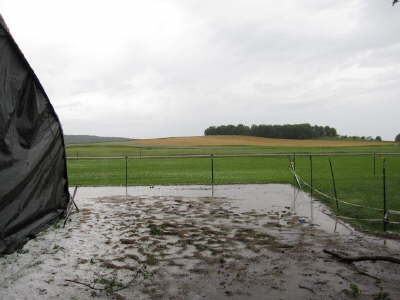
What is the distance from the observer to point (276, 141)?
294 ft

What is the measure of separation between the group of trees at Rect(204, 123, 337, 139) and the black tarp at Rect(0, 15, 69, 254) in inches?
3654

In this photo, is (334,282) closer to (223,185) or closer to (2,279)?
(2,279)

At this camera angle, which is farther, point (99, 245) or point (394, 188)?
point (394, 188)

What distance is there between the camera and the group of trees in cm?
9950

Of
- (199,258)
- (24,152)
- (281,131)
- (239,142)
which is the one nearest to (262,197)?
(199,258)

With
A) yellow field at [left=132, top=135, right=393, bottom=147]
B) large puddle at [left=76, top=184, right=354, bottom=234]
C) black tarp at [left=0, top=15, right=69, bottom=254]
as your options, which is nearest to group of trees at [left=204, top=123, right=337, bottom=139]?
yellow field at [left=132, top=135, right=393, bottom=147]

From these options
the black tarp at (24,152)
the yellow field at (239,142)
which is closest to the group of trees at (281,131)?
the yellow field at (239,142)

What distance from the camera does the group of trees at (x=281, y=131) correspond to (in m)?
99.5

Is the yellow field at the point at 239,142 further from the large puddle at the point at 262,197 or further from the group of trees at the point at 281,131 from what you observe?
the large puddle at the point at 262,197

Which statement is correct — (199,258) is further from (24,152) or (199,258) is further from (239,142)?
(239,142)

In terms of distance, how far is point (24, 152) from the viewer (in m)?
8.51

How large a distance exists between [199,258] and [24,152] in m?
4.73

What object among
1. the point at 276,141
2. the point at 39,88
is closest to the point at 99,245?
the point at 39,88

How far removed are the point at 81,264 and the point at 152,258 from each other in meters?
1.21
